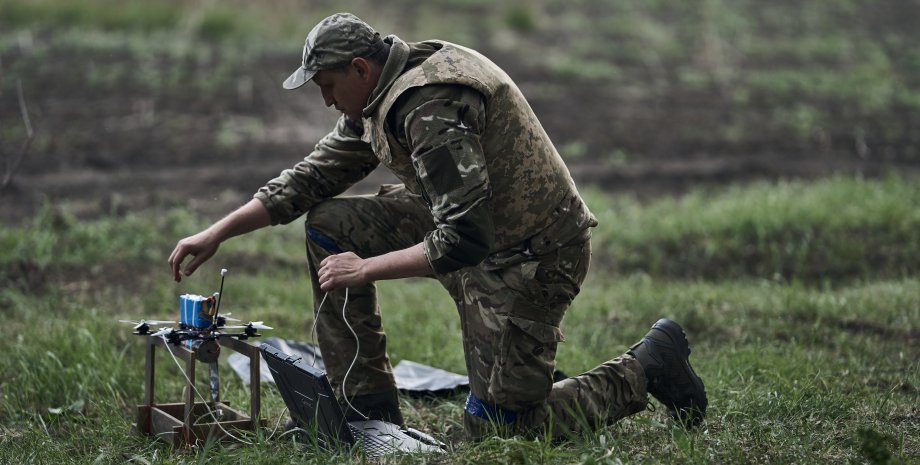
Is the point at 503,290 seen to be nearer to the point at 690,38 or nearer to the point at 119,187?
the point at 119,187

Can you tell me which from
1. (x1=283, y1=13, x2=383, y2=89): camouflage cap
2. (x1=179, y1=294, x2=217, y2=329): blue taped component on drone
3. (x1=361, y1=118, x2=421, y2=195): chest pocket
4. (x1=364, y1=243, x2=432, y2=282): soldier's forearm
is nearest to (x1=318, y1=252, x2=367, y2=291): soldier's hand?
(x1=364, y1=243, x2=432, y2=282): soldier's forearm

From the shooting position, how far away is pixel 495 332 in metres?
4.33

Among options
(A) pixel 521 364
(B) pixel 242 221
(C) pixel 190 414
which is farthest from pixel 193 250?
(A) pixel 521 364

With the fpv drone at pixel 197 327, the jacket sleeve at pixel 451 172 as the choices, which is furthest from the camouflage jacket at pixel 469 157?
the fpv drone at pixel 197 327

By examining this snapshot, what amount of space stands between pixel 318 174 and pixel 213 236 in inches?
21.2

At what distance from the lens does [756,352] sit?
5.71 meters

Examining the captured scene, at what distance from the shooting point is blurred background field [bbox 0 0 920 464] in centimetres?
486

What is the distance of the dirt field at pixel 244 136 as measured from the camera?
10.2 metres

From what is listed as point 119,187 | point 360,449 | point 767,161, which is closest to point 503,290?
point 360,449

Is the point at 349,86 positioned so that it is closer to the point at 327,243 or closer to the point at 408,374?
the point at 327,243

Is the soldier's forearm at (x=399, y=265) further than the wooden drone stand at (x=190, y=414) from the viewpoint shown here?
No

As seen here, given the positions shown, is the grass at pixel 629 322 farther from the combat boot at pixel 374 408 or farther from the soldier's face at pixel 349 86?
the soldier's face at pixel 349 86

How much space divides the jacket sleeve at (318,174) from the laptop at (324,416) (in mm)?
763

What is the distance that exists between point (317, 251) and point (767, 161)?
7.95m
